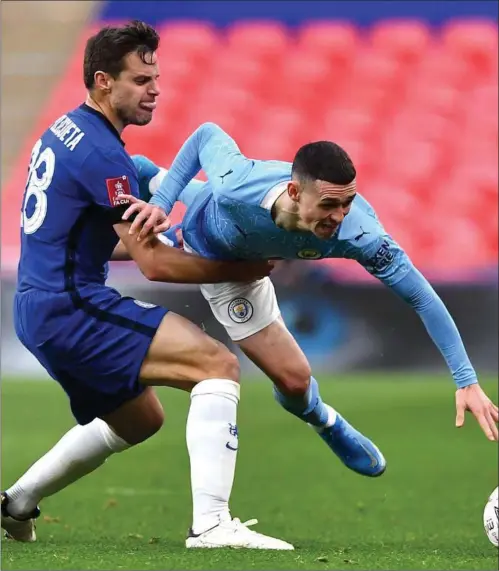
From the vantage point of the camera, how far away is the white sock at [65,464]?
5422 mm

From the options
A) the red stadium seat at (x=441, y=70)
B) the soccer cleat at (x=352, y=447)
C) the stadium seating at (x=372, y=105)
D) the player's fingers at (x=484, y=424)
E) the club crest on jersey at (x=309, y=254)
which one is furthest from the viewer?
the red stadium seat at (x=441, y=70)

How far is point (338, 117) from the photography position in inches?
647

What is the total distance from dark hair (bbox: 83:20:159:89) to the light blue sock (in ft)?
5.58

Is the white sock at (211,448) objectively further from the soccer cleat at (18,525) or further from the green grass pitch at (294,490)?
the soccer cleat at (18,525)

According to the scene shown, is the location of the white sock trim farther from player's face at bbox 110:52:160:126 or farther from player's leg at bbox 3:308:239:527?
player's face at bbox 110:52:160:126

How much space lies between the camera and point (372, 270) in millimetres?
4824

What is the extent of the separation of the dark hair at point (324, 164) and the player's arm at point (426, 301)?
1.02 feet

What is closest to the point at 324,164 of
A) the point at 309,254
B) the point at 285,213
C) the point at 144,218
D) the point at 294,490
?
the point at 285,213

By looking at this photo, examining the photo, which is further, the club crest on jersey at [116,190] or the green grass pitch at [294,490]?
the club crest on jersey at [116,190]

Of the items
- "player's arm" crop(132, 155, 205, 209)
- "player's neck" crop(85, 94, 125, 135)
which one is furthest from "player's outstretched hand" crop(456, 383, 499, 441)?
"player's neck" crop(85, 94, 125, 135)

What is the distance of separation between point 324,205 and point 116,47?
113 centimetres

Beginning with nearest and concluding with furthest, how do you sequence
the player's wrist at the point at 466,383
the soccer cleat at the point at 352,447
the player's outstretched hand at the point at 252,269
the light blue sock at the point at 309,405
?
the player's wrist at the point at 466,383 → the player's outstretched hand at the point at 252,269 → the light blue sock at the point at 309,405 → the soccer cleat at the point at 352,447

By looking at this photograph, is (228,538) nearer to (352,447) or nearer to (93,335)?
(93,335)

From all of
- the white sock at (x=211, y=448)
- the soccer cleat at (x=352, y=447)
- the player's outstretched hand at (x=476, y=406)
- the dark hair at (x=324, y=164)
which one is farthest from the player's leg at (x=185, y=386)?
the soccer cleat at (x=352, y=447)
